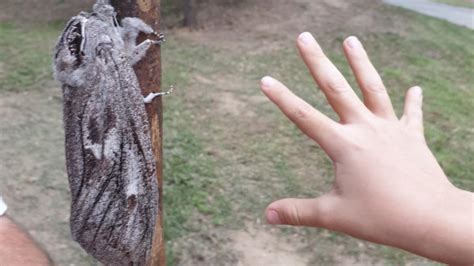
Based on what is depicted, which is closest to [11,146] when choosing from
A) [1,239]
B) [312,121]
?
[1,239]

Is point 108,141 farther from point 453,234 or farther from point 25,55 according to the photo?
point 25,55

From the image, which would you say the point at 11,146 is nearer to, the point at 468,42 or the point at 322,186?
the point at 322,186

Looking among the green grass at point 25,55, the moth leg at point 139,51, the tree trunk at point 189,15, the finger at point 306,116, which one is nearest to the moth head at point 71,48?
the moth leg at point 139,51

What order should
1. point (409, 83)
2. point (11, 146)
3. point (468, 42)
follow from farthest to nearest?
point (468, 42)
point (409, 83)
point (11, 146)

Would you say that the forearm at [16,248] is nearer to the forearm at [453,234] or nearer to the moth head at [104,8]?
the moth head at [104,8]

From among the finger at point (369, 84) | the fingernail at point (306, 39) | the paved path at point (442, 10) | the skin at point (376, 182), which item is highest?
the fingernail at point (306, 39)

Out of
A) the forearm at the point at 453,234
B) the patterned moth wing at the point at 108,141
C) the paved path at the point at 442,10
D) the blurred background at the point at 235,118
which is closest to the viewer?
the forearm at the point at 453,234
